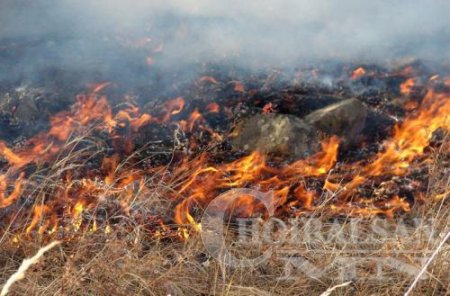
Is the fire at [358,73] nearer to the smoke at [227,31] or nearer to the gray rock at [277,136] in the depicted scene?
the smoke at [227,31]

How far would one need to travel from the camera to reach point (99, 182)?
13.4 ft

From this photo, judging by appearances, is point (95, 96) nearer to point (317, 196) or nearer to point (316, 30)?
point (317, 196)

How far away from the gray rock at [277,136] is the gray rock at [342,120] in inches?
5.1

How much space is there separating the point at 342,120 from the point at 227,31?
2.24m

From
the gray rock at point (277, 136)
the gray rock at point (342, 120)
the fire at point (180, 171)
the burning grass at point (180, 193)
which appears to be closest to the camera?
the burning grass at point (180, 193)

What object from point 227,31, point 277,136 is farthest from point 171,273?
point 227,31

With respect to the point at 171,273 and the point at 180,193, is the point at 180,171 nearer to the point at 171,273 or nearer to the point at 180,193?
the point at 180,193

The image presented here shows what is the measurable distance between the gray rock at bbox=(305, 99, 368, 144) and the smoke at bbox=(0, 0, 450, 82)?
3.34ft

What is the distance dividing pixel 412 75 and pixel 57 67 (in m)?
3.72

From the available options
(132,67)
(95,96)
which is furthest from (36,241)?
(132,67)

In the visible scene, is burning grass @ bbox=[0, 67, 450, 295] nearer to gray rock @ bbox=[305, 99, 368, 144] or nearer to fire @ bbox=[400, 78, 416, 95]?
fire @ bbox=[400, 78, 416, 95]

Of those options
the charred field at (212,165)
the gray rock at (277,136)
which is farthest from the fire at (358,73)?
the gray rock at (277,136)

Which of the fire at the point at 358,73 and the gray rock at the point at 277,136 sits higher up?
the fire at the point at 358,73

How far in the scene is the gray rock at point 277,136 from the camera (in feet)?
15.0
